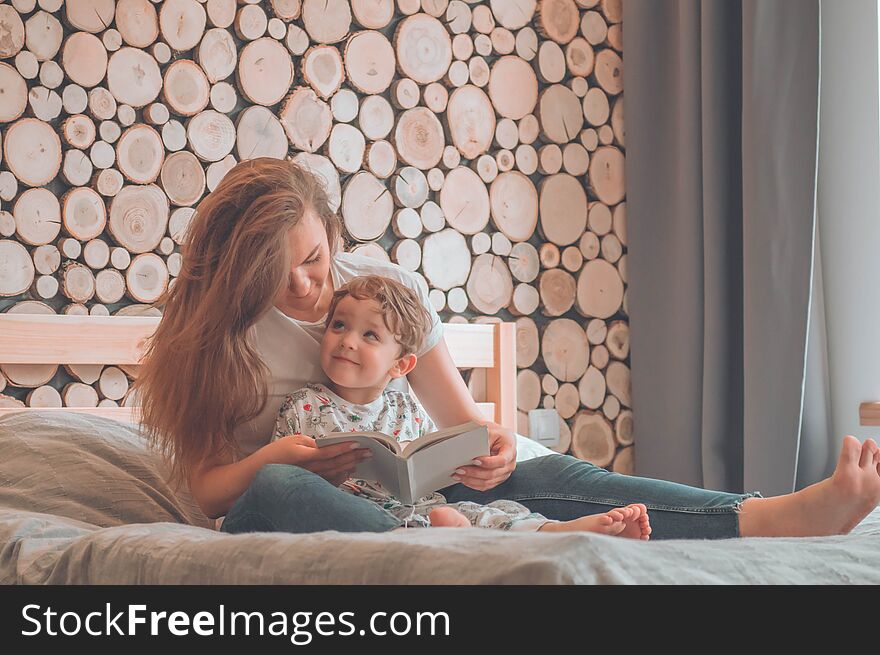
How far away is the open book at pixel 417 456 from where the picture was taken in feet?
3.86

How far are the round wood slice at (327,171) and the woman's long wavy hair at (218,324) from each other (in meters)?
0.89

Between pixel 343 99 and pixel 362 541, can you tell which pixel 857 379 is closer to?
pixel 343 99

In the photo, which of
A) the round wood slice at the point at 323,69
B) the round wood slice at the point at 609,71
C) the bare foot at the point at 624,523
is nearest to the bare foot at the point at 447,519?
the bare foot at the point at 624,523

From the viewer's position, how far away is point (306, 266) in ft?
4.93

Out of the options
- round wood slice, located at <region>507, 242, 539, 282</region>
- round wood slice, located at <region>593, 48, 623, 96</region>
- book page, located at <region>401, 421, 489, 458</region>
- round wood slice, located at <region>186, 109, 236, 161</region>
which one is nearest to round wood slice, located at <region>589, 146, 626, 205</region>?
round wood slice, located at <region>593, 48, 623, 96</region>

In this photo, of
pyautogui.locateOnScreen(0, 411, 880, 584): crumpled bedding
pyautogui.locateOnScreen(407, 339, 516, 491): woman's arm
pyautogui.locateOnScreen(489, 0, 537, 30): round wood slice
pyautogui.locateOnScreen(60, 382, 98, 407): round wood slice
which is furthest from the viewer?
pyautogui.locateOnScreen(489, 0, 537, 30): round wood slice

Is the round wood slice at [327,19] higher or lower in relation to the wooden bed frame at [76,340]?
higher

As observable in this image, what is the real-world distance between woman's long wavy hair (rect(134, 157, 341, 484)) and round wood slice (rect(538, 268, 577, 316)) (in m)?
1.35

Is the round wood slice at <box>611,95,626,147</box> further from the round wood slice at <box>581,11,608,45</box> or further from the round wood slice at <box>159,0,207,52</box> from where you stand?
the round wood slice at <box>159,0,207,52</box>

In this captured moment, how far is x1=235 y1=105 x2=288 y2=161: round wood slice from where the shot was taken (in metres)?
2.28

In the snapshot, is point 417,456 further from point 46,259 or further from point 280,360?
point 46,259

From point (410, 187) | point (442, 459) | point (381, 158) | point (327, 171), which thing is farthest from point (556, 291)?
point (442, 459)

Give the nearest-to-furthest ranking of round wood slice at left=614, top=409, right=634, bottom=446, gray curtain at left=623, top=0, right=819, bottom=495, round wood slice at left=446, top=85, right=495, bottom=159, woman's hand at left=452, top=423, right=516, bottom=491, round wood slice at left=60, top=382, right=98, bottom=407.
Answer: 1. woman's hand at left=452, top=423, right=516, bottom=491
2. round wood slice at left=60, top=382, right=98, bottom=407
3. gray curtain at left=623, top=0, right=819, bottom=495
4. round wood slice at left=446, top=85, right=495, bottom=159
5. round wood slice at left=614, top=409, right=634, bottom=446

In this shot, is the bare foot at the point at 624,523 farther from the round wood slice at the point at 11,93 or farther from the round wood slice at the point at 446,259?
the round wood slice at the point at 11,93
